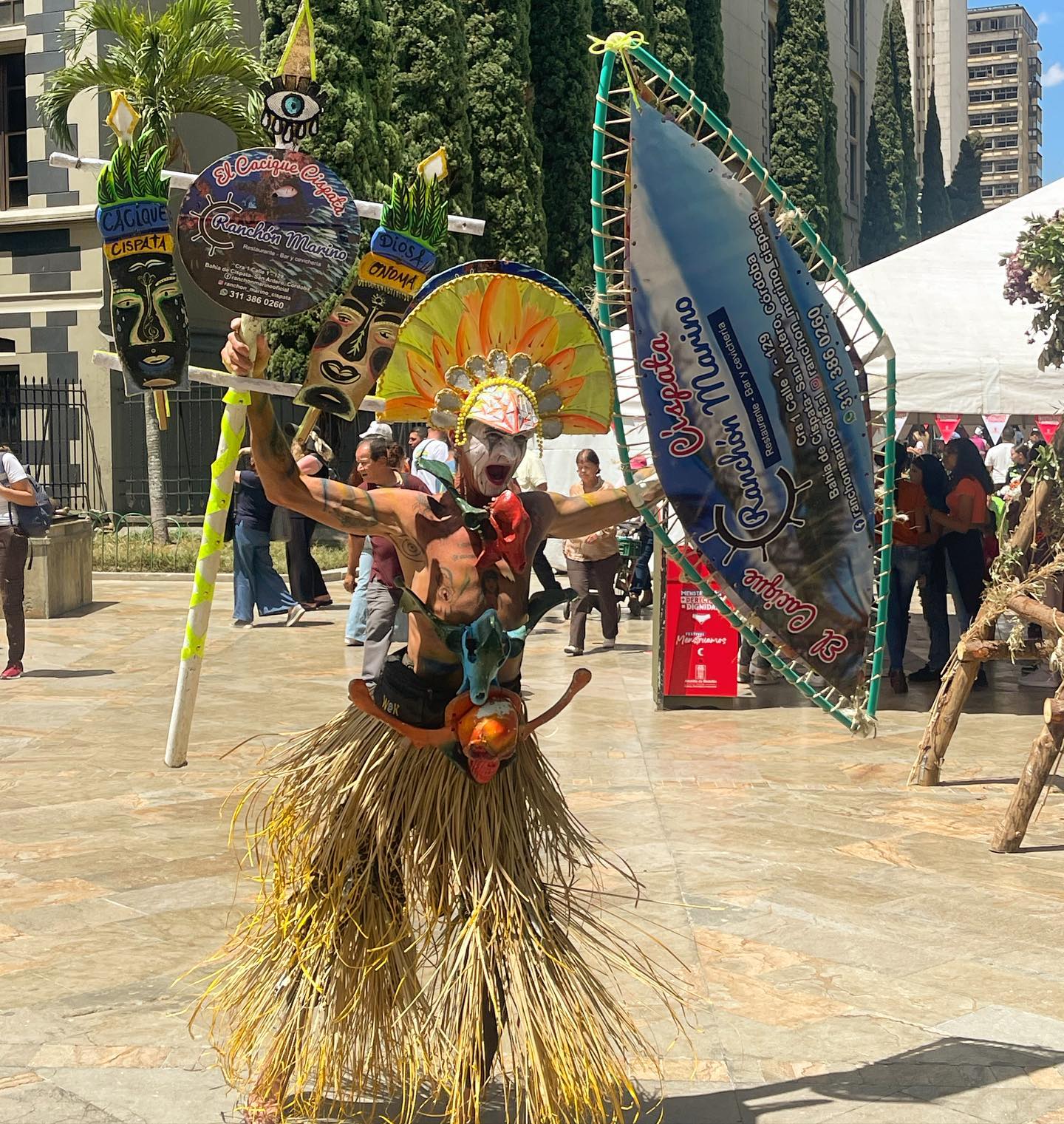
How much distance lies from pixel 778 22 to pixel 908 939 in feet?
153

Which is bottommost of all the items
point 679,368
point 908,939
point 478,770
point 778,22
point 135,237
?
point 908,939

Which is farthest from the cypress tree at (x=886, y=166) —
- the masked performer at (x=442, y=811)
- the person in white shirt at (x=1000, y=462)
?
the masked performer at (x=442, y=811)

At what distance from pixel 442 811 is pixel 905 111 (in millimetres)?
60880

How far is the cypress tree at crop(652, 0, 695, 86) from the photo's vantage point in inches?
1377

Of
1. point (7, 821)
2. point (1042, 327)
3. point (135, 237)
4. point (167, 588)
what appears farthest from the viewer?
point (167, 588)

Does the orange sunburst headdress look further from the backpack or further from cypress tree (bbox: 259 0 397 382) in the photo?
cypress tree (bbox: 259 0 397 382)

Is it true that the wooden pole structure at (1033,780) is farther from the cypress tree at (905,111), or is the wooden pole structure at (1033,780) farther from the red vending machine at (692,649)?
the cypress tree at (905,111)

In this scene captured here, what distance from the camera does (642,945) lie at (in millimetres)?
5320

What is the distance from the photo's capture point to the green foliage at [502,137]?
27.2m

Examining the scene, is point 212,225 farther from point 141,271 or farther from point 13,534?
point 13,534

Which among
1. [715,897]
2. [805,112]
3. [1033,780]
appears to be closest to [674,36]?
[805,112]

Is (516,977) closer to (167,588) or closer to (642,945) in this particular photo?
(642,945)

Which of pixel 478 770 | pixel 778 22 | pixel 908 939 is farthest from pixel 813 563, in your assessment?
pixel 778 22

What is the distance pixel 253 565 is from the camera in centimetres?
1415
